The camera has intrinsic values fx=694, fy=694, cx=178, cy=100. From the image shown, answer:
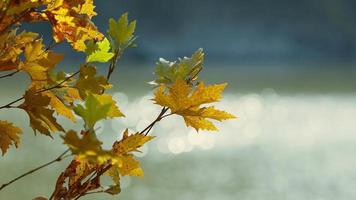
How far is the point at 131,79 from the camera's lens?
11320 millimetres

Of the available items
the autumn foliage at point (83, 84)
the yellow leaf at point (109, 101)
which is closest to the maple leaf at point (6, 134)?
the autumn foliage at point (83, 84)

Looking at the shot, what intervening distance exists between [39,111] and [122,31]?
73 millimetres

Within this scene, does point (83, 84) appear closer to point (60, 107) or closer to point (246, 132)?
point (60, 107)

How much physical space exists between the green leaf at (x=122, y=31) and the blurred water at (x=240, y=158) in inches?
138

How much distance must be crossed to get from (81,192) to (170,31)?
58.5 feet

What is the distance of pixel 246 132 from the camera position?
257 inches

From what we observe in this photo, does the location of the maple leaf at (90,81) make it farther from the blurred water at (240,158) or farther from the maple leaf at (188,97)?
the blurred water at (240,158)

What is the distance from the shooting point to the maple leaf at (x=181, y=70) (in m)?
0.45

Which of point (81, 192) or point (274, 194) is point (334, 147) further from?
point (81, 192)

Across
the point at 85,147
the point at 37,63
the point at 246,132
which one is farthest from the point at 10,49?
the point at 246,132

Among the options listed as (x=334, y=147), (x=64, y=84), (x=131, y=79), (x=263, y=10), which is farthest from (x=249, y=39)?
(x=64, y=84)

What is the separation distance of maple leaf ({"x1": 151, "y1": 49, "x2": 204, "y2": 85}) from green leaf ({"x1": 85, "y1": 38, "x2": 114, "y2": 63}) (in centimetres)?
4

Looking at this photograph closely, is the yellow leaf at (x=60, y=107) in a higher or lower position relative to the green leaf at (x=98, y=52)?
lower

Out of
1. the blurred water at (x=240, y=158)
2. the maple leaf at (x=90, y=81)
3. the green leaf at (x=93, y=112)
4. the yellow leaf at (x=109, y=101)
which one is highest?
the blurred water at (x=240, y=158)
